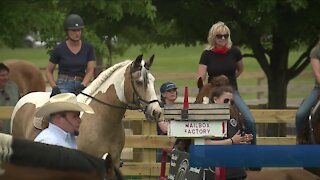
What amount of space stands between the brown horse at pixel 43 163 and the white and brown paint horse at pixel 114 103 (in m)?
4.92

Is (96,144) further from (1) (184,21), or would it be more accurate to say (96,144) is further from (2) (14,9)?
(1) (184,21)

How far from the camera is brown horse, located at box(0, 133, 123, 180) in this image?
175 inches

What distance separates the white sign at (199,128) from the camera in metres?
7.73

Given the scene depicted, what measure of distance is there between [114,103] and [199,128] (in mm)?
2278

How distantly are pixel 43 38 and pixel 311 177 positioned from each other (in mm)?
9416

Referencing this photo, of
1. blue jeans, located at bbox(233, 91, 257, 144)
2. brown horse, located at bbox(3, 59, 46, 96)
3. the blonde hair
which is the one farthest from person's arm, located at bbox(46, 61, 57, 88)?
brown horse, located at bbox(3, 59, 46, 96)

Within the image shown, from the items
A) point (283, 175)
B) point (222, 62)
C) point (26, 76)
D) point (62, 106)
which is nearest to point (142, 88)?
point (222, 62)

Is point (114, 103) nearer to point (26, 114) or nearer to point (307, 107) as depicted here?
point (26, 114)

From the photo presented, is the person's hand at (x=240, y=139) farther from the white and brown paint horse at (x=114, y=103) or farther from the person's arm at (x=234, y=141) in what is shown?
the white and brown paint horse at (x=114, y=103)

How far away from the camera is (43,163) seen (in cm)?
452

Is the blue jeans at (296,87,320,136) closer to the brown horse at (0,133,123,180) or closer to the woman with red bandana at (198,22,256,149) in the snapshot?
the woman with red bandana at (198,22,256,149)

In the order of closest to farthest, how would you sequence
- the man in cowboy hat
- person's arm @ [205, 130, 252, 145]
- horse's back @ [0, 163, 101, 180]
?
horse's back @ [0, 163, 101, 180] → the man in cowboy hat → person's arm @ [205, 130, 252, 145]

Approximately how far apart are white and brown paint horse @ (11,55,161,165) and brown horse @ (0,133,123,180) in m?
4.92

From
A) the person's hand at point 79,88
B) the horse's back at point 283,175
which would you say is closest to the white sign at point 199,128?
the horse's back at point 283,175
